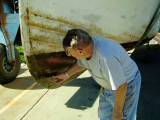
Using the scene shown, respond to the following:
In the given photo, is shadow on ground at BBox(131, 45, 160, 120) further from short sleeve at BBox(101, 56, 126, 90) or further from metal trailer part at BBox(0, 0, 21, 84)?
metal trailer part at BBox(0, 0, 21, 84)

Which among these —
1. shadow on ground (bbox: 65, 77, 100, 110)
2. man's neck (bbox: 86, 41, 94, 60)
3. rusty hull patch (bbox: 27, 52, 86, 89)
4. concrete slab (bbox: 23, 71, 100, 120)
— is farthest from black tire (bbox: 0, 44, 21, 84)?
man's neck (bbox: 86, 41, 94, 60)

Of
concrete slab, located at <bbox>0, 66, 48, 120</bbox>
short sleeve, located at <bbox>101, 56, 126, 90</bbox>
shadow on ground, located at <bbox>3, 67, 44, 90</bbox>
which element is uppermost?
short sleeve, located at <bbox>101, 56, 126, 90</bbox>

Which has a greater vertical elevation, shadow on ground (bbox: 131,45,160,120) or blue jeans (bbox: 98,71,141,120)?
blue jeans (bbox: 98,71,141,120)

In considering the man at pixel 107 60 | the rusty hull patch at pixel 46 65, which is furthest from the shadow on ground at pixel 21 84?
the man at pixel 107 60

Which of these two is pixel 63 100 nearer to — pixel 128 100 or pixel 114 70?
pixel 128 100

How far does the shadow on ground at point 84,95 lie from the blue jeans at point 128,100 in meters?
1.03

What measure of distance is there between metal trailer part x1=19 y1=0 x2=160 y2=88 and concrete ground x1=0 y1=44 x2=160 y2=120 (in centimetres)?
51

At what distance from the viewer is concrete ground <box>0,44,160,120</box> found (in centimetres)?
297

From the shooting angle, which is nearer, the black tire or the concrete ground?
the concrete ground

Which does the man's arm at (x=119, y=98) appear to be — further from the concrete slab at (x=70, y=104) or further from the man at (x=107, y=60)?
the concrete slab at (x=70, y=104)

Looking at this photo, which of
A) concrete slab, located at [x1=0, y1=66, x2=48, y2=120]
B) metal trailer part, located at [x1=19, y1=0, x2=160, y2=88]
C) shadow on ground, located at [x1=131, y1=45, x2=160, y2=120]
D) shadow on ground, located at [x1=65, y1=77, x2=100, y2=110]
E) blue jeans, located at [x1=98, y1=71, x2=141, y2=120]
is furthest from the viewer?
shadow on ground, located at [x1=65, y1=77, x2=100, y2=110]

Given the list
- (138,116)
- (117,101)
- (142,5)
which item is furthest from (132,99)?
(142,5)

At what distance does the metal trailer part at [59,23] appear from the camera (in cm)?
245

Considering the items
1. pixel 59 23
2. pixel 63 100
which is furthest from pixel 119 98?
pixel 63 100
